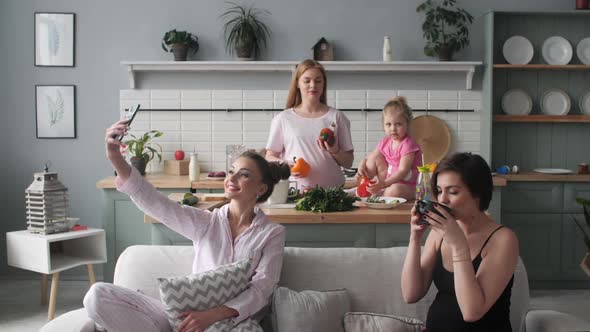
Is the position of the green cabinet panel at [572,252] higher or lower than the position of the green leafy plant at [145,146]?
lower

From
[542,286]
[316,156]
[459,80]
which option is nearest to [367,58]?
[459,80]

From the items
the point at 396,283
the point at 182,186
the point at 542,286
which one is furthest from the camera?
the point at 542,286

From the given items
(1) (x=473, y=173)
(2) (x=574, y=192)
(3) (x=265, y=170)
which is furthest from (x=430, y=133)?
(1) (x=473, y=173)

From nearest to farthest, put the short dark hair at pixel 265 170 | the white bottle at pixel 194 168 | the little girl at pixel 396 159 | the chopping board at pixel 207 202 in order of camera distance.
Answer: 1. the short dark hair at pixel 265 170
2. the chopping board at pixel 207 202
3. the little girl at pixel 396 159
4. the white bottle at pixel 194 168

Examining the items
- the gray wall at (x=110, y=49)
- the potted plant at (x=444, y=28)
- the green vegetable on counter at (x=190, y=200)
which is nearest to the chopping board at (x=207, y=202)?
the green vegetable on counter at (x=190, y=200)

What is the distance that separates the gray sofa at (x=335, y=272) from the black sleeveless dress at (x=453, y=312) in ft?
1.32

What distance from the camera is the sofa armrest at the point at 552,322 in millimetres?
2191

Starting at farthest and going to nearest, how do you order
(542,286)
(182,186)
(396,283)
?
(542,286)
(182,186)
(396,283)

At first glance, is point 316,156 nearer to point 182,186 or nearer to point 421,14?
point 182,186

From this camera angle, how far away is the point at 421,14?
531 centimetres

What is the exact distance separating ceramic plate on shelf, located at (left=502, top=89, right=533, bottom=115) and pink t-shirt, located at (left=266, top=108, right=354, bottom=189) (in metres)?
2.03

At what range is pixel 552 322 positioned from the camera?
226 centimetres

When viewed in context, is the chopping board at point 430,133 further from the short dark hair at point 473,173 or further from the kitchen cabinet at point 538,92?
the short dark hair at point 473,173

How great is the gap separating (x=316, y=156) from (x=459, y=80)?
207cm
